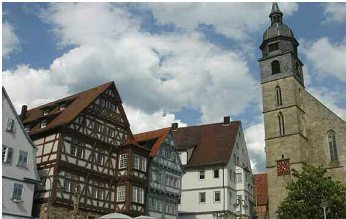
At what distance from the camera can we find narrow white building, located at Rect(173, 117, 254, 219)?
184 feet

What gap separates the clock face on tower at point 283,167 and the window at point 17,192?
108 ft

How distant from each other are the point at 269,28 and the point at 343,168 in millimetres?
20855

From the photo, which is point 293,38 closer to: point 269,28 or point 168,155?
point 269,28

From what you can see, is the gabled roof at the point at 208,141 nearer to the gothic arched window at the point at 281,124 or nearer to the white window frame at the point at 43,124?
the gothic arched window at the point at 281,124

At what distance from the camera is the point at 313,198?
4447 centimetres

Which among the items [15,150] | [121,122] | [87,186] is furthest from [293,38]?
[15,150]

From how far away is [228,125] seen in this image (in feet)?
205

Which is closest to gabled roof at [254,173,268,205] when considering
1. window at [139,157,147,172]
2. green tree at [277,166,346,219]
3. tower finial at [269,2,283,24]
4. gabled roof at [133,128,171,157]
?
green tree at [277,166,346,219]

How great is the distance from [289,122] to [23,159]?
3462 centimetres

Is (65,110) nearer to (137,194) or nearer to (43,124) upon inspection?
(43,124)

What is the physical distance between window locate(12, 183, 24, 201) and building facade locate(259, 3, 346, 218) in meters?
31.6

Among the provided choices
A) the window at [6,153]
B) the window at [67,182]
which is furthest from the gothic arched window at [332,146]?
the window at [6,153]

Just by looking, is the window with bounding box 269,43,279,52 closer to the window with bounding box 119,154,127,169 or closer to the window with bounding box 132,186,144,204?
the window with bounding box 119,154,127,169

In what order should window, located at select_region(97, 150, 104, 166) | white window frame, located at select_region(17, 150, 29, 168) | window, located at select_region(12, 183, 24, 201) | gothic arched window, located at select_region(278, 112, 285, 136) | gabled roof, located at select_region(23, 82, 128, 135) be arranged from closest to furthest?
window, located at select_region(12, 183, 24, 201) → white window frame, located at select_region(17, 150, 29, 168) → gabled roof, located at select_region(23, 82, 128, 135) → window, located at select_region(97, 150, 104, 166) → gothic arched window, located at select_region(278, 112, 285, 136)
